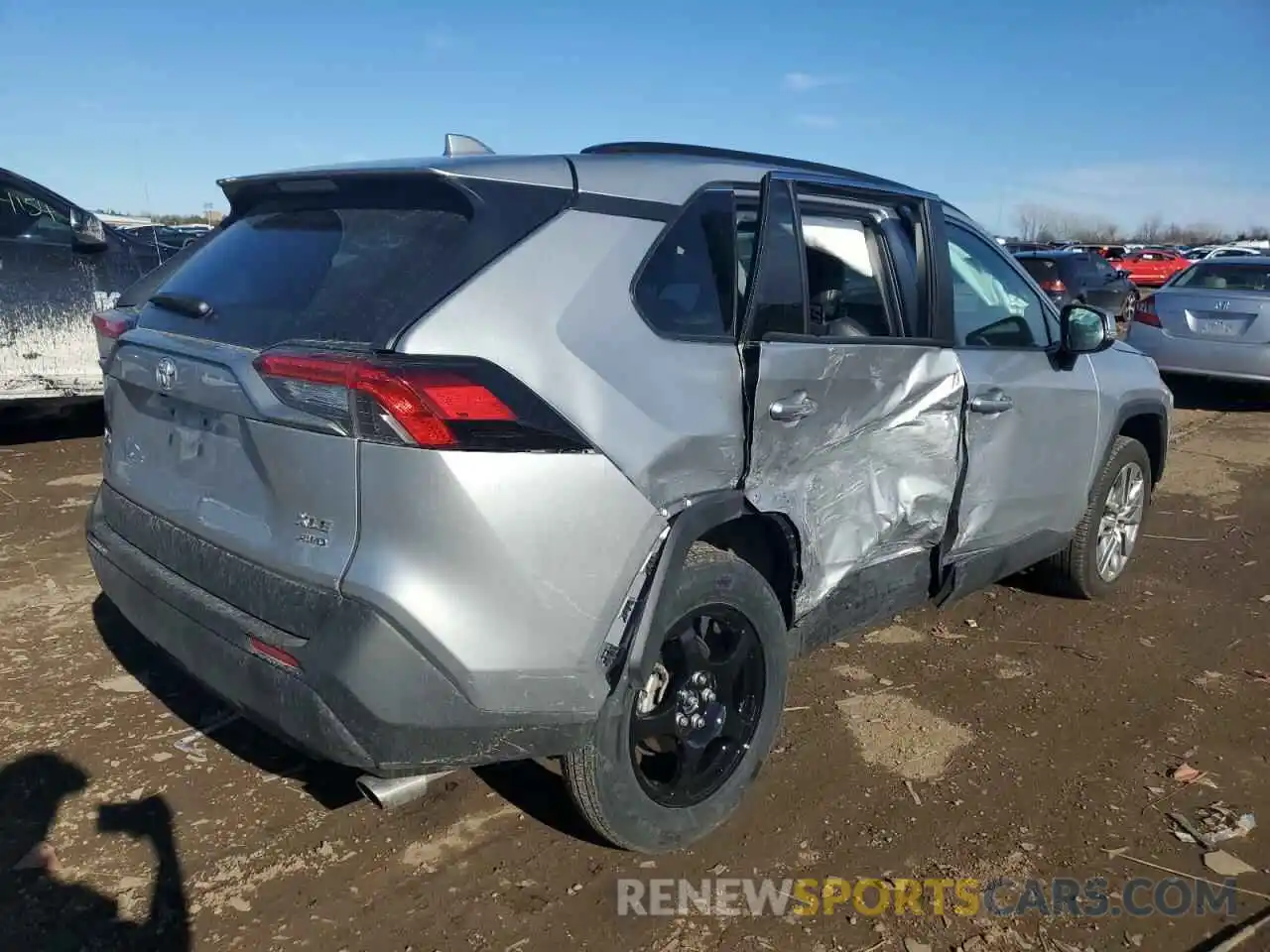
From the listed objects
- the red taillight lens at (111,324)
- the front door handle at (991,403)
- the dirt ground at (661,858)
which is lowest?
the dirt ground at (661,858)

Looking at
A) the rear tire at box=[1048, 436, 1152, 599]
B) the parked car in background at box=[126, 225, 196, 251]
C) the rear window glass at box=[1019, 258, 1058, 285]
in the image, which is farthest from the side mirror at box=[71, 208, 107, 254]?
the rear window glass at box=[1019, 258, 1058, 285]

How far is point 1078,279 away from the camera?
16547 millimetres

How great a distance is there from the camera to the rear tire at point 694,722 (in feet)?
8.59

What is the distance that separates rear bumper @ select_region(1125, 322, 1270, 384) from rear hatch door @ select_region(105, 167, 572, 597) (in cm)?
916

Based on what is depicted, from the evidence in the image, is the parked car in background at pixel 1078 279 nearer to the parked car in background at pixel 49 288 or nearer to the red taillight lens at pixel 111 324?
the parked car in background at pixel 49 288

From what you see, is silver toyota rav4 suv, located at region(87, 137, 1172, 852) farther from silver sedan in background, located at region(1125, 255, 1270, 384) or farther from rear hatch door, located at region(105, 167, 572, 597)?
silver sedan in background, located at region(1125, 255, 1270, 384)

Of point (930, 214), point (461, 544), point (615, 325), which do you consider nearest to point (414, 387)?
point (461, 544)

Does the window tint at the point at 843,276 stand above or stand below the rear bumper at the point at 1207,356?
above

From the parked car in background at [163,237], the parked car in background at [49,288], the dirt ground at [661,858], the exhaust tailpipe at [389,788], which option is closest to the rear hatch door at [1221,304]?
the dirt ground at [661,858]

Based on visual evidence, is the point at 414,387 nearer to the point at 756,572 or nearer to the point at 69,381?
the point at 756,572

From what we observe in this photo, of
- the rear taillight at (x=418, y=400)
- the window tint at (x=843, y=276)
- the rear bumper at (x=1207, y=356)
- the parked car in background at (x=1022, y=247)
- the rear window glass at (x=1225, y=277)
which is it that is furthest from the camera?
the parked car in background at (x=1022, y=247)

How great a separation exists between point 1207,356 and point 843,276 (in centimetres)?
818

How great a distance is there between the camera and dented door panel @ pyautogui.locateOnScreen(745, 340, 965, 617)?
291cm

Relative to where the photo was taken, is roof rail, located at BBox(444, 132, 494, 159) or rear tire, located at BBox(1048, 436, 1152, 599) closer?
roof rail, located at BBox(444, 132, 494, 159)
